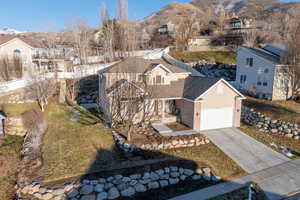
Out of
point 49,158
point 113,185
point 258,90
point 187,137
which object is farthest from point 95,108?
point 258,90

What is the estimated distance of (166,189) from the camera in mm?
10273

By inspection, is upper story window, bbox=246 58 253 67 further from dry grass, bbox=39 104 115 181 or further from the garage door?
dry grass, bbox=39 104 115 181

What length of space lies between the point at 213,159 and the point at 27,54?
3422cm

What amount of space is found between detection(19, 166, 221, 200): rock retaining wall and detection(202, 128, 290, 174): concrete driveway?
3110 millimetres

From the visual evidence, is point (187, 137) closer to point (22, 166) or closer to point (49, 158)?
point (49, 158)

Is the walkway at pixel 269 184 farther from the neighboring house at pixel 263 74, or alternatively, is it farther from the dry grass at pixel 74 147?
the neighboring house at pixel 263 74

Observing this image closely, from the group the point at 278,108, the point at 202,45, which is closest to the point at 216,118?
the point at 278,108

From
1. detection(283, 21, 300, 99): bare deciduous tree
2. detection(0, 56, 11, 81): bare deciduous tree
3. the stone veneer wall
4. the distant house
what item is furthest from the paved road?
the distant house

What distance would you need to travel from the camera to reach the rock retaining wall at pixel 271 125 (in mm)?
17089

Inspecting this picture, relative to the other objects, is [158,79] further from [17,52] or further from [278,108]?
[17,52]

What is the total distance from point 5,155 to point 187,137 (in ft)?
44.6

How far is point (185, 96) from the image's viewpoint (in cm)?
1859

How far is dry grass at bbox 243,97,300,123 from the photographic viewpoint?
768 inches

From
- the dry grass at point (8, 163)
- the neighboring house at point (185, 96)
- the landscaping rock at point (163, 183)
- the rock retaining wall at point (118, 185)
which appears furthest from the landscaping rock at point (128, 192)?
the neighboring house at point (185, 96)
